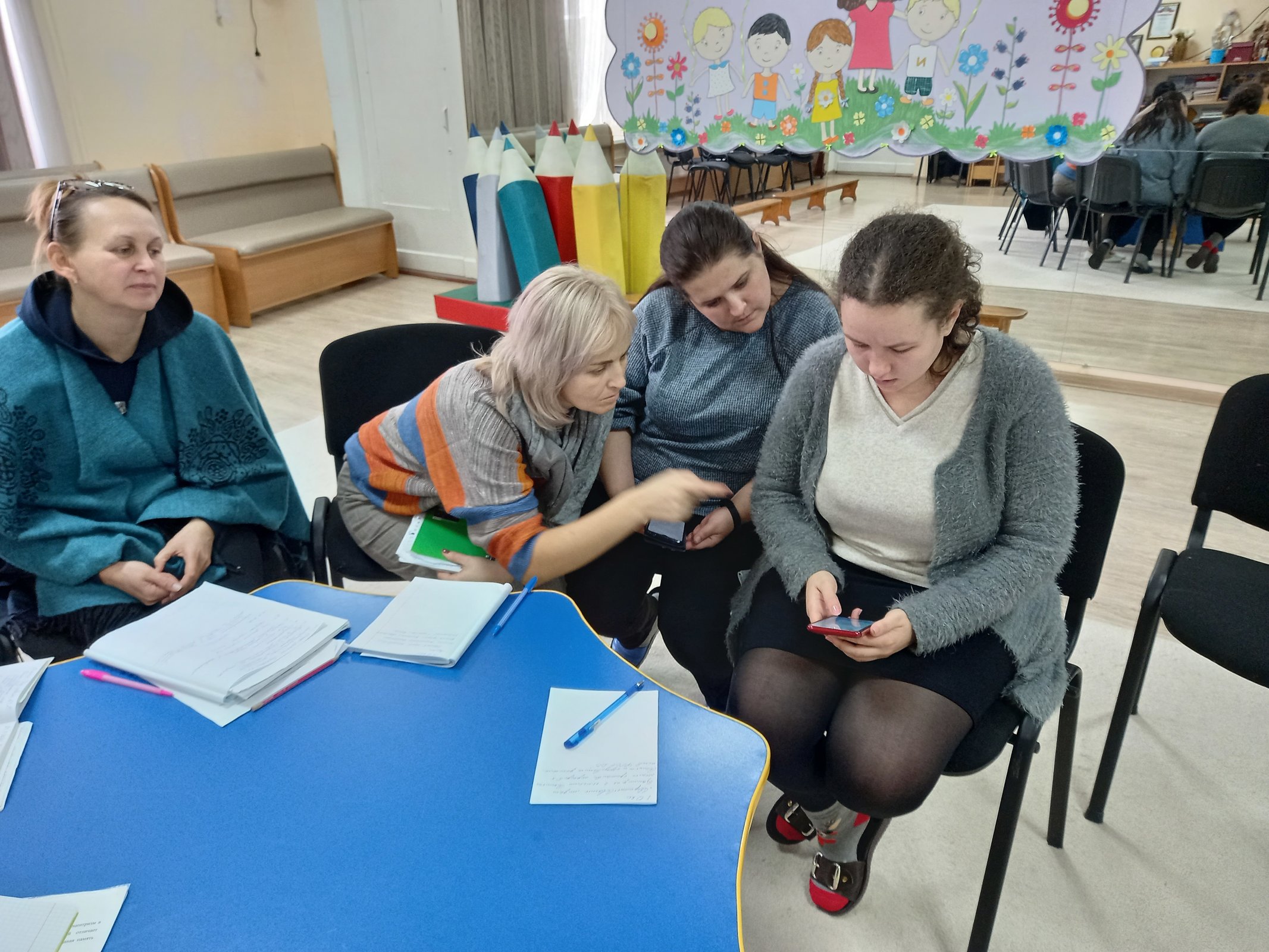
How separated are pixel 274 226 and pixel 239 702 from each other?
16.9 ft

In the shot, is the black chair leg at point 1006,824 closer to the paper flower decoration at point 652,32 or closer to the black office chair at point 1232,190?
the black office chair at point 1232,190

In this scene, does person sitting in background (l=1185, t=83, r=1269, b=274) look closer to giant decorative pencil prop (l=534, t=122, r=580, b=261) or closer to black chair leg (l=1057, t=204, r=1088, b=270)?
black chair leg (l=1057, t=204, r=1088, b=270)

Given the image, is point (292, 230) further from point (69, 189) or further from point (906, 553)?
point (906, 553)

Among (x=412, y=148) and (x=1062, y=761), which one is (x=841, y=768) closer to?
(x=1062, y=761)

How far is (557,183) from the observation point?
3523 mm

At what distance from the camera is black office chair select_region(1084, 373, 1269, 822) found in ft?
5.03

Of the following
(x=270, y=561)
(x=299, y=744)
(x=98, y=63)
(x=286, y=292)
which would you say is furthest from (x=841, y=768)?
(x=98, y=63)

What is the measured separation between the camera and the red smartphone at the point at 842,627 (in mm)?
1264

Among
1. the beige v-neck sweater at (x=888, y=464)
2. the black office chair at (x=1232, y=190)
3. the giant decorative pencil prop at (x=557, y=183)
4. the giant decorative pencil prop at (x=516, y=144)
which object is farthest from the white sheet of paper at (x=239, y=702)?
the black office chair at (x=1232, y=190)

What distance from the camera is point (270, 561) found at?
1.84 meters

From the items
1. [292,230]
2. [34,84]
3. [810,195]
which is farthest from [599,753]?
[34,84]

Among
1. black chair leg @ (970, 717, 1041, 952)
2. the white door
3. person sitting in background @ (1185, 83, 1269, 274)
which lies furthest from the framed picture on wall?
the white door

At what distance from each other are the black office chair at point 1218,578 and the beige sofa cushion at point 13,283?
4727 mm

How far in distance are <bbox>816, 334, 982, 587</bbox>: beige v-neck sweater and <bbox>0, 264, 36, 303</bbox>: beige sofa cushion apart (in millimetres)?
4176
